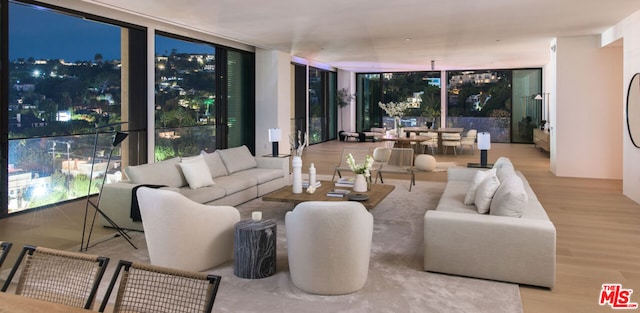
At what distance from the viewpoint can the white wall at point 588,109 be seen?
8930 millimetres

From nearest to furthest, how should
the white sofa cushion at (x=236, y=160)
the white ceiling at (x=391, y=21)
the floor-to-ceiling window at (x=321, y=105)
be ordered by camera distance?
1. the white ceiling at (x=391, y=21)
2. the white sofa cushion at (x=236, y=160)
3. the floor-to-ceiling window at (x=321, y=105)

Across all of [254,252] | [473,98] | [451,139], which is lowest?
[254,252]

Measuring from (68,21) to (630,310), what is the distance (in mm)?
7589

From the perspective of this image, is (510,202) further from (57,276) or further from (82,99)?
(82,99)

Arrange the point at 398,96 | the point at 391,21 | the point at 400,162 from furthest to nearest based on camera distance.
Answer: the point at 398,96, the point at 400,162, the point at 391,21

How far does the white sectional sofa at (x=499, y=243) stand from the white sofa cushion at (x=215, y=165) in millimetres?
3849

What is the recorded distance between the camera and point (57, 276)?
2.08 meters

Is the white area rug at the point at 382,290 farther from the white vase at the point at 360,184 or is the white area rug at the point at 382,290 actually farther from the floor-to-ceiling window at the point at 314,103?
the floor-to-ceiling window at the point at 314,103

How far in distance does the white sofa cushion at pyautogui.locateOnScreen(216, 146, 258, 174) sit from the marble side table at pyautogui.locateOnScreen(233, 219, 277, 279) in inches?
133

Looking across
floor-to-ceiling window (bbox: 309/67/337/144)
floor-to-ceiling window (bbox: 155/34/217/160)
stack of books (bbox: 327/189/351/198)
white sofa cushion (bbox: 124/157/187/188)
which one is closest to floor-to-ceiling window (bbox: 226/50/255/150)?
floor-to-ceiling window (bbox: 155/34/217/160)

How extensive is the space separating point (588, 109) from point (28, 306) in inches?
390

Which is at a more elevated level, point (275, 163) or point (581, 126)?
point (581, 126)

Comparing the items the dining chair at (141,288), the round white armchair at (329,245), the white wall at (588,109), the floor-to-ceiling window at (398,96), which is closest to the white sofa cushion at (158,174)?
the round white armchair at (329,245)

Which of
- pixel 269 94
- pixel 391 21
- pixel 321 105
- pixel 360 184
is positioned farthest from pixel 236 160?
pixel 321 105
